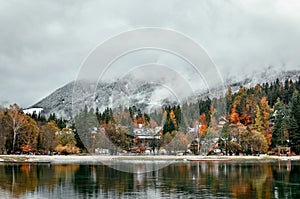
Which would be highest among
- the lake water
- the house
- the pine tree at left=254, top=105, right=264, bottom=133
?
the pine tree at left=254, top=105, right=264, bottom=133

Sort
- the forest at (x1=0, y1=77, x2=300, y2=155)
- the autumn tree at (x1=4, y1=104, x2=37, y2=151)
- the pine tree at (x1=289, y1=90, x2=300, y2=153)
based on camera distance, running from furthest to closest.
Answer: the pine tree at (x1=289, y1=90, x2=300, y2=153)
the forest at (x1=0, y1=77, x2=300, y2=155)
the autumn tree at (x1=4, y1=104, x2=37, y2=151)

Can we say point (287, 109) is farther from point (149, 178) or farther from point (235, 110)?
point (149, 178)

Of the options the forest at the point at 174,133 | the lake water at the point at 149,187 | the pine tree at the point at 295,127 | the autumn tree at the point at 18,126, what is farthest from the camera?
the pine tree at the point at 295,127

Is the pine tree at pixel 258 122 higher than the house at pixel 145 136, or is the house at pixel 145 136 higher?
the pine tree at pixel 258 122

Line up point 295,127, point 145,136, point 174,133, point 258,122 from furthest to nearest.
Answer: point 258,122, point 145,136, point 174,133, point 295,127

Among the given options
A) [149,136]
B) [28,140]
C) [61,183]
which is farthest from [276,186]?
[149,136]

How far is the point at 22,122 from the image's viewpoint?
276 feet

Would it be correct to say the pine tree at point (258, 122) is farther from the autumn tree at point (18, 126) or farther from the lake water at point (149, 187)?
the lake water at point (149, 187)

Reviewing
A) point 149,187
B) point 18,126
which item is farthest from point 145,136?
point 149,187

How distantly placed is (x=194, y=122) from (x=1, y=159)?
1832 inches

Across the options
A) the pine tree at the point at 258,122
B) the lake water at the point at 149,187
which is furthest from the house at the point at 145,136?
the lake water at the point at 149,187

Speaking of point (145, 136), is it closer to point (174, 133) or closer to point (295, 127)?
point (174, 133)

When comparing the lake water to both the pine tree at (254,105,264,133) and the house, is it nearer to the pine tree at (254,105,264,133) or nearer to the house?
the house

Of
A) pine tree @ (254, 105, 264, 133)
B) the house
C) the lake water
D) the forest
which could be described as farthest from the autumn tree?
pine tree @ (254, 105, 264, 133)
